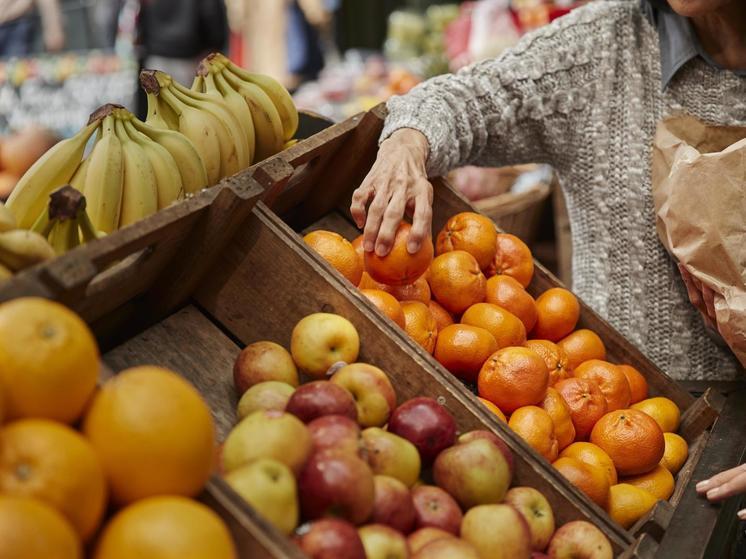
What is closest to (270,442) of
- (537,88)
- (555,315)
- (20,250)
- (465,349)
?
(20,250)

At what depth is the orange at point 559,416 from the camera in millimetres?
1614

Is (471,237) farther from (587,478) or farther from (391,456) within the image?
(391,456)

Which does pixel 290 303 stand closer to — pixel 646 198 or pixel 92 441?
pixel 92 441

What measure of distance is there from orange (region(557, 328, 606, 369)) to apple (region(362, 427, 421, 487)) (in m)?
0.80

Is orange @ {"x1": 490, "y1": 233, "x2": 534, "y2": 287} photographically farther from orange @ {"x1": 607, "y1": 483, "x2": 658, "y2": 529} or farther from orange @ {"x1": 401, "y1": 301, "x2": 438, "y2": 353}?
orange @ {"x1": 607, "y1": 483, "x2": 658, "y2": 529}

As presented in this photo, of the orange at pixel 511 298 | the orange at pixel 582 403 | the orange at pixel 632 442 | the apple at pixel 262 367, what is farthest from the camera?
the orange at pixel 511 298

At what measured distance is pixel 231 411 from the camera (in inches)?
54.8

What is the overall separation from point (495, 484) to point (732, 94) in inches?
54.9

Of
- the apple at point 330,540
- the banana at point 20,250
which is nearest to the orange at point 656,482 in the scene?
the apple at point 330,540

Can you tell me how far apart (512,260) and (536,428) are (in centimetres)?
56

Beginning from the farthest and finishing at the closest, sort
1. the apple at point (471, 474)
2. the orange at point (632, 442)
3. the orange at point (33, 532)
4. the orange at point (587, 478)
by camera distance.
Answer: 1. the orange at point (632, 442)
2. the orange at point (587, 478)
3. the apple at point (471, 474)
4. the orange at point (33, 532)

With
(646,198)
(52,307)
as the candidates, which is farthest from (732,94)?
(52,307)

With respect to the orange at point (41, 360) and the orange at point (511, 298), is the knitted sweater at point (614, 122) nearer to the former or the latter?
the orange at point (511, 298)

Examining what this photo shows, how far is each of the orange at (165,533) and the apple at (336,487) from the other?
6.6 inches
